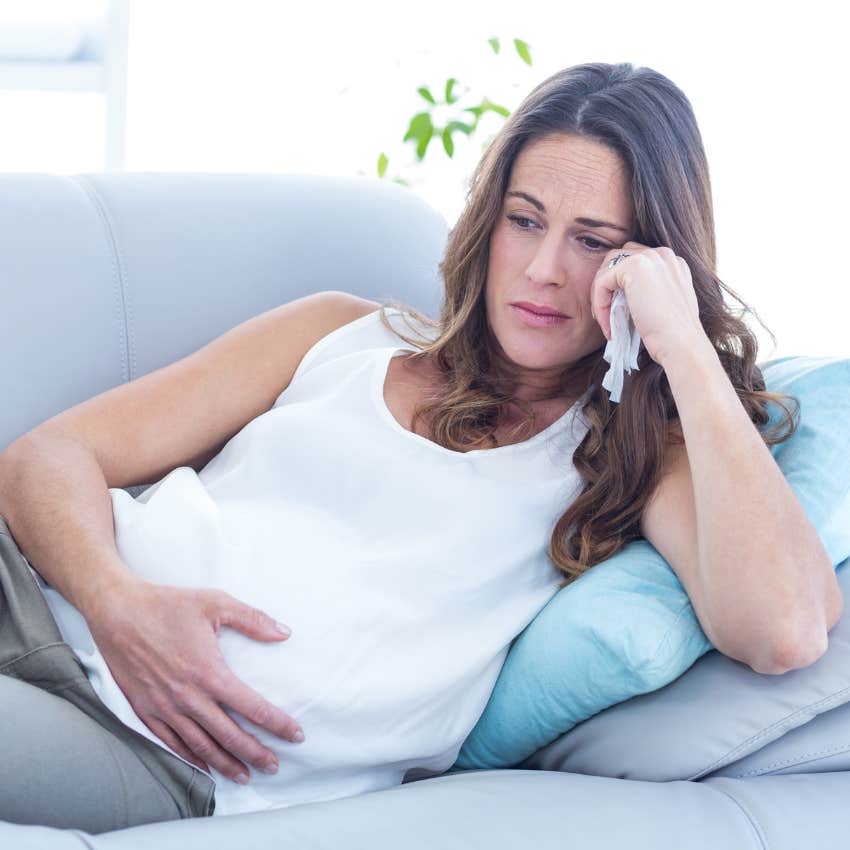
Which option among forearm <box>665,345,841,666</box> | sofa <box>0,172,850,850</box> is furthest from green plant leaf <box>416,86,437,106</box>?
forearm <box>665,345,841,666</box>

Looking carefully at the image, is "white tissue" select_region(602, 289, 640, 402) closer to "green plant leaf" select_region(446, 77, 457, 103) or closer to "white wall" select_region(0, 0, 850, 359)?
"green plant leaf" select_region(446, 77, 457, 103)

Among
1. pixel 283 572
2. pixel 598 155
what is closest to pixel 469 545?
pixel 283 572

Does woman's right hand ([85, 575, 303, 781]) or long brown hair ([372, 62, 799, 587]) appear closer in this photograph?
woman's right hand ([85, 575, 303, 781])

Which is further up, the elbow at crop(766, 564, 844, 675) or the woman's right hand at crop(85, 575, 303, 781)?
the elbow at crop(766, 564, 844, 675)

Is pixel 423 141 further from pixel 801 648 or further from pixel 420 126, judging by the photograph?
pixel 801 648

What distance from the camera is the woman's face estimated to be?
1312 mm

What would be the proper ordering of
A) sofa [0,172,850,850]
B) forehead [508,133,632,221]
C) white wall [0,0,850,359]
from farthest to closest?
white wall [0,0,850,359]
forehead [508,133,632,221]
sofa [0,172,850,850]

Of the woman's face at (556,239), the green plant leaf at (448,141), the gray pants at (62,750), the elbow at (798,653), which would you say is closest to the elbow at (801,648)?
the elbow at (798,653)

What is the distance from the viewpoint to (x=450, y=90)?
9.06ft

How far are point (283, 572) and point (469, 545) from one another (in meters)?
0.21

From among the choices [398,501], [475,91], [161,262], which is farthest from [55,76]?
[398,501]

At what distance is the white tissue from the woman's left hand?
0.01 m

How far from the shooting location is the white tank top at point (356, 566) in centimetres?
112

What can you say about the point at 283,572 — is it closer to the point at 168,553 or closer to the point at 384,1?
the point at 168,553
